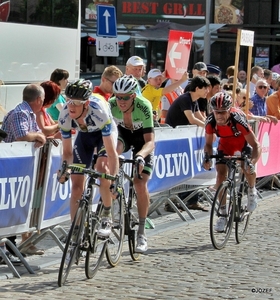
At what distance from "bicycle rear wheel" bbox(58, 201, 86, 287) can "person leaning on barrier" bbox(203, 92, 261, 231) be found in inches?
110

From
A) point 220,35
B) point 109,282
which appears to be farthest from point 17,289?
point 220,35

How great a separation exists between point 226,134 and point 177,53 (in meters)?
5.42

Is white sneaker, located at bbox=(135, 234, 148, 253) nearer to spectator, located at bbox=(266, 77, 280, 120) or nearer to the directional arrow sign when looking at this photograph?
the directional arrow sign

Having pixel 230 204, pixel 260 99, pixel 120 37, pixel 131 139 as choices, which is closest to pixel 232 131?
pixel 230 204

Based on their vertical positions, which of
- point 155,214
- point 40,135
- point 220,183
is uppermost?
point 40,135

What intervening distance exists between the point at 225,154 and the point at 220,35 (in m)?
25.8

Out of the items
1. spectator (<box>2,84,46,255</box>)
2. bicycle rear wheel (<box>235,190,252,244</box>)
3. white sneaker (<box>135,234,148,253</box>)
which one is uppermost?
spectator (<box>2,84,46,255</box>)

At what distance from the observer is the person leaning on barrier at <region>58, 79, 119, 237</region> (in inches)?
333

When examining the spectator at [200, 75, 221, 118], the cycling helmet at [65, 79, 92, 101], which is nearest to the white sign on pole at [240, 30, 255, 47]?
the spectator at [200, 75, 221, 118]

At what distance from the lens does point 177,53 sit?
53.1ft

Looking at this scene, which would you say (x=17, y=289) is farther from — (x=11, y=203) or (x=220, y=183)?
(x=220, y=183)

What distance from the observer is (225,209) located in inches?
429

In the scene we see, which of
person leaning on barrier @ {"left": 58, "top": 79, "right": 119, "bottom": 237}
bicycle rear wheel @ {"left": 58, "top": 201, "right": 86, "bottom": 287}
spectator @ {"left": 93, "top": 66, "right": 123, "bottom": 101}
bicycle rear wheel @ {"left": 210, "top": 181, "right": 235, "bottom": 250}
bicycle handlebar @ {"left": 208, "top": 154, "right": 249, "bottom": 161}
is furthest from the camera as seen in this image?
spectator @ {"left": 93, "top": 66, "right": 123, "bottom": 101}

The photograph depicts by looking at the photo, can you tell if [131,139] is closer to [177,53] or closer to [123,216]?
[123,216]
